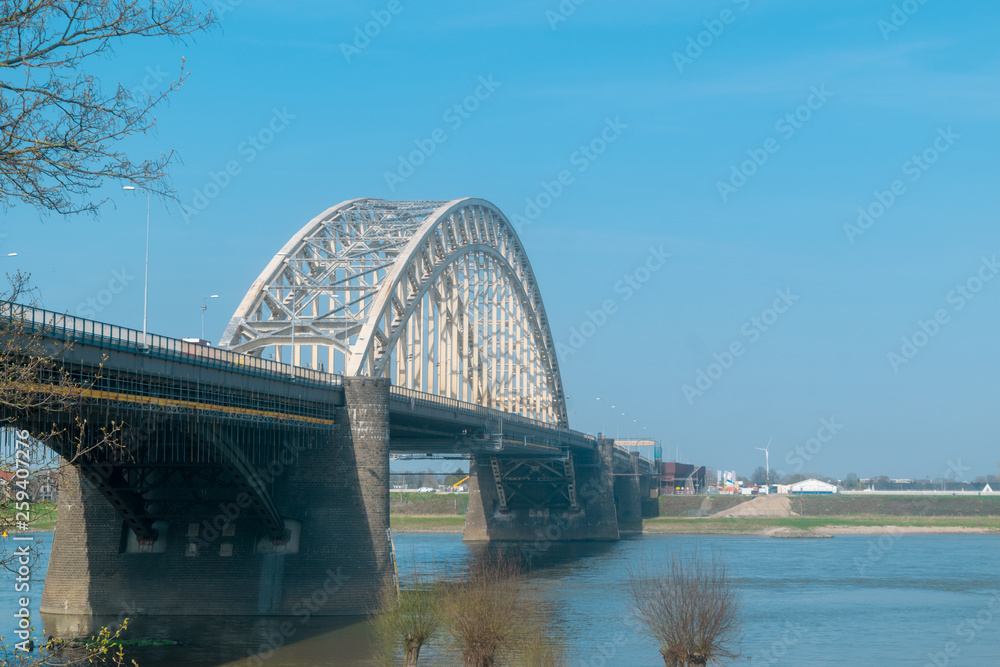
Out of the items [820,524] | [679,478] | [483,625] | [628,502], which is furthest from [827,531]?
[483,625]

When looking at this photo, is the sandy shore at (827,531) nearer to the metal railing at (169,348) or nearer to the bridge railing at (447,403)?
the bridge railing at (447,403)

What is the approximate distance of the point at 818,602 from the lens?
5322 centimetres

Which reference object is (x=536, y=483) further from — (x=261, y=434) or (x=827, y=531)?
(x=261, y=434)

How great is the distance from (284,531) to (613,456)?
74.5m

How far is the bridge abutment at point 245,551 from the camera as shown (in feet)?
147

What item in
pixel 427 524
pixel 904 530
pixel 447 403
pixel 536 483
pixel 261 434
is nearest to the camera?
pixel 261 434

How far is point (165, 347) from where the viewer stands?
35.6 m

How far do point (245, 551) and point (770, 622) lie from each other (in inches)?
853

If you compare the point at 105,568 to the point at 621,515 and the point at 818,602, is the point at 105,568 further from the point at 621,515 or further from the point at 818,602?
the point at 621,515

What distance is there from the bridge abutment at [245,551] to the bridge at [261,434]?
59mm

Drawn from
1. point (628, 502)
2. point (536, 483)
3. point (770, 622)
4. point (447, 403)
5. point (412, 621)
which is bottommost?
point (770, 622)

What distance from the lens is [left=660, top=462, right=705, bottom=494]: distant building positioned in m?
172

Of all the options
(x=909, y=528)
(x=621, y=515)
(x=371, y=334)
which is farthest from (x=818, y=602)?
(x=909, y=528)

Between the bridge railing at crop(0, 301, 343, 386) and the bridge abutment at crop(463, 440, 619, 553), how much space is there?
60517mm
